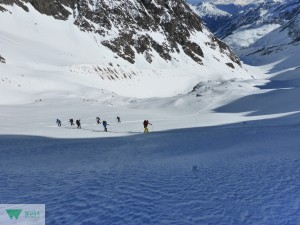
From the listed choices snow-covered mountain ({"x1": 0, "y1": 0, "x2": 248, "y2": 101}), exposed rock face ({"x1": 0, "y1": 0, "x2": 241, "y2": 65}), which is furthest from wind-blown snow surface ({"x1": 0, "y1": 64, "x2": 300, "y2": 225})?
exposed rock face ({"x1": 0, "y1": 0, "x2": 241, "y2": 65})

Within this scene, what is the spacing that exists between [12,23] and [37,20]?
8833 millimetres

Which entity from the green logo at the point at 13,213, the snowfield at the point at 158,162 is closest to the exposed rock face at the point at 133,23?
the snowfield at the point at 158,162

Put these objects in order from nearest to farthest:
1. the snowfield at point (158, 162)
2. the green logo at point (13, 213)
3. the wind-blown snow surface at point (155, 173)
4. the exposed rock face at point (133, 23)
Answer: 1. the green logo at point (13, 213)
2. the wind-blown snow surface at point (155, 173)
3. the snowfield at point (158, 162)
4. the exposed rock face at point (133, 23)

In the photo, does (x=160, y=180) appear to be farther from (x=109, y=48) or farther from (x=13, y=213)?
(x=109, y=48)

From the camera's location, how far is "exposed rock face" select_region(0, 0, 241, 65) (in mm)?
109312

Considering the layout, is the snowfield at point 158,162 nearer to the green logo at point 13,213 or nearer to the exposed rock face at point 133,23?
the green logo at point 13,213

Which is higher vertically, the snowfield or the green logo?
the snowfield

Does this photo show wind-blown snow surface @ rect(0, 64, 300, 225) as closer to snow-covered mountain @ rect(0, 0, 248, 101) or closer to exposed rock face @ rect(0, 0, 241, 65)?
snow-covered mountain @ rect(0, 0, 248, 101)

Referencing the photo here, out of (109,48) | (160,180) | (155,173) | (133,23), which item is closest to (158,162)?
(155,173)

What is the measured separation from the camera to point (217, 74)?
114 meters

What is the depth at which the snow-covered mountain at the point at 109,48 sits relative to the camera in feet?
250

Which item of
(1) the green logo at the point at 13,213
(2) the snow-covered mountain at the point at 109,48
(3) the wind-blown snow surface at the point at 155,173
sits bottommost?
(1) the green logo at the point at 13,213

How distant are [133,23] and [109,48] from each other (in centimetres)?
1944

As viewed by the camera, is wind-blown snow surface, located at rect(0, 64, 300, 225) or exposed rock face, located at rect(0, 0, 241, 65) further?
exposed rock face, located at rect(0, 0, 241, 65)
